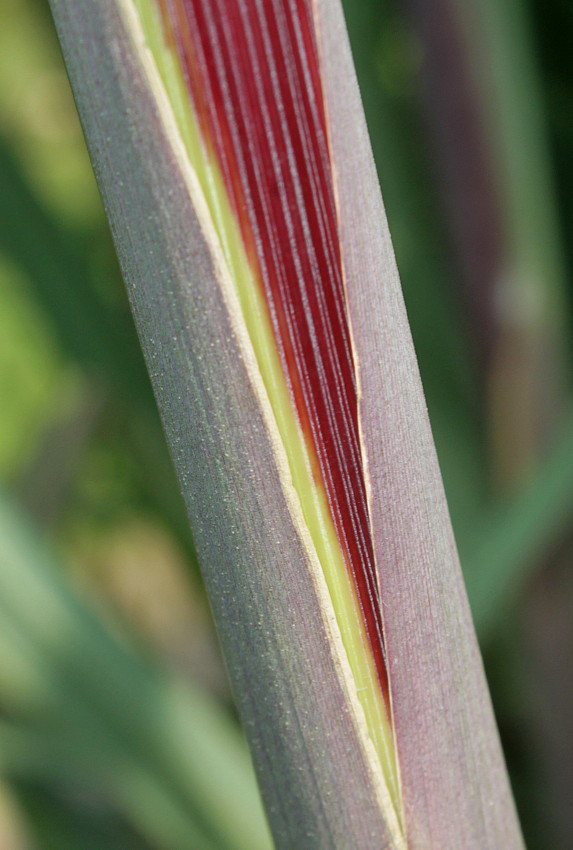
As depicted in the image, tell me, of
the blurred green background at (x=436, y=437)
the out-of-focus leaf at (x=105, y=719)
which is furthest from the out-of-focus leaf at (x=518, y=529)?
the out-of-focus leaf at (x=105, y=719)

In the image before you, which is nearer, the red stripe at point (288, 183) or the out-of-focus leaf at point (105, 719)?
the red stripe at point (288, 183)

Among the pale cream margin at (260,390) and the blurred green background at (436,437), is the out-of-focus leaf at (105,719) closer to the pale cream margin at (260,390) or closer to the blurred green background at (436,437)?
the blurred green background at (436,437)

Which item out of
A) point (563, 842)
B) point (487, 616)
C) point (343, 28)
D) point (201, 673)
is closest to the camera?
point (343, 28)

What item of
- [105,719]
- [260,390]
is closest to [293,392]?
[260,390]

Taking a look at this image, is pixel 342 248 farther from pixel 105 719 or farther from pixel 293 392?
pixel 105 719

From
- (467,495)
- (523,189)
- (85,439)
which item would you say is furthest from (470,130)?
(85,439)

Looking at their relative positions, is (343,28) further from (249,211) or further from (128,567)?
(128,567)
